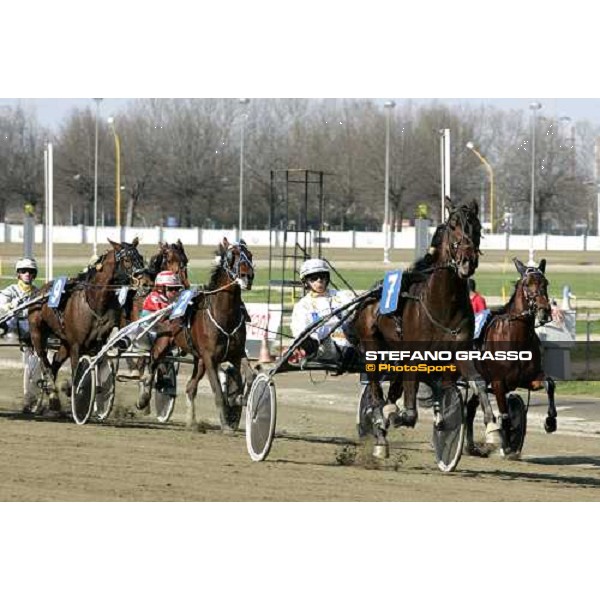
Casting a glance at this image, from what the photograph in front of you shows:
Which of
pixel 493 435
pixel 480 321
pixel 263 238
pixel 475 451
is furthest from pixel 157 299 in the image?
pixel 263 238

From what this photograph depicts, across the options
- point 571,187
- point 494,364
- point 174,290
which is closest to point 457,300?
point 494,364

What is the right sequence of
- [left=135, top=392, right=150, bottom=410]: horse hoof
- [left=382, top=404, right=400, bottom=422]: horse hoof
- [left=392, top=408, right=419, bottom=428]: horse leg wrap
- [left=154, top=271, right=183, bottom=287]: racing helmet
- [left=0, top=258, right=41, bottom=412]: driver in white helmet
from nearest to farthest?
1. [left=392, top=408, right=419, bottom=428]: horse leg wrap
2. [left=382, top=404, right=400, bottom=422]: horse hoof
3. [left=135, top=392, right=150, bottom=410]: horse hoof
4. [left=154, top=271, right=183, bottom=287]: racing helmet
5. [left=0, top=258, right=41, bottom=412]: driver in white helmet

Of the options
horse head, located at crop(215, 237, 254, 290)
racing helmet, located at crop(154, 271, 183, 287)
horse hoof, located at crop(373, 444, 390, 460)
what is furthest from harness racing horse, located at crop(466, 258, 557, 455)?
racing helmet, located at crop(154, 271, 183, 287)

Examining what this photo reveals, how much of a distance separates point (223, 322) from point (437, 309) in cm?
362

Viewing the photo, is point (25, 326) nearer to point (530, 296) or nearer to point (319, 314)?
point (319, 314)

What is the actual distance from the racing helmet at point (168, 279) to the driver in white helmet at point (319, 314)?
371cm

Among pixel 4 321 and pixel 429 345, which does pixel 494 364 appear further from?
pixel 4 321

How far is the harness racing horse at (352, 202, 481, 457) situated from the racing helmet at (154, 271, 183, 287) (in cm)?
502

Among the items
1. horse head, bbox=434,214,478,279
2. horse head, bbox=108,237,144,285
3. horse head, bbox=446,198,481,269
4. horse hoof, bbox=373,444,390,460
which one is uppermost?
horse head, bbox=446,198,481,269

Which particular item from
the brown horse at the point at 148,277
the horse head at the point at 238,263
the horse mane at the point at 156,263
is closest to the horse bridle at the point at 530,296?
the horse head at the point at 238,263

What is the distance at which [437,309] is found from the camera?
1079 cm

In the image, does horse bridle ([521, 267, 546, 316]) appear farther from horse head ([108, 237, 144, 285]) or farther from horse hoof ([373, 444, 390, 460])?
horse head ([108, 237, 144, 285])

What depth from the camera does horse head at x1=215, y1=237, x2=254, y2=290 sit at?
534 inches
